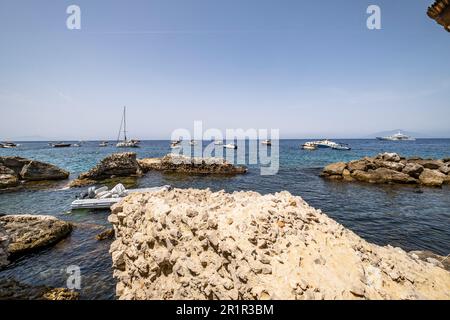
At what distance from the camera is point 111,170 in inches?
1243

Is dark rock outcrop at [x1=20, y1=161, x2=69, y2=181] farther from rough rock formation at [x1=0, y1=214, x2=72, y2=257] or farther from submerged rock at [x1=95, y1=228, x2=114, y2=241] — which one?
submerged rock at [x1=95, y1=228, x2=114, y2=241]

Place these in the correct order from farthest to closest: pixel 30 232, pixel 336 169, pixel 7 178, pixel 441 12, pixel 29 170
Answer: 1. pixel 336 169
2. pixel 29 170
3. pixel 7 178
4. pixel 30 232
5. pixel 441 12

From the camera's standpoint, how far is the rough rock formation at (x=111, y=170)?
2930cm

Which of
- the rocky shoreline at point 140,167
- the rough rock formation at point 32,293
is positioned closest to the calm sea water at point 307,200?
the rough rock formation at point 32,293

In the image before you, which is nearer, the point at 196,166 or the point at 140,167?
the point at 140,167

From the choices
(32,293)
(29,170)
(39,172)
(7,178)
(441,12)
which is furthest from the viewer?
(39,172)

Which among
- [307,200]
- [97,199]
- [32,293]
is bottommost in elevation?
[32,293]

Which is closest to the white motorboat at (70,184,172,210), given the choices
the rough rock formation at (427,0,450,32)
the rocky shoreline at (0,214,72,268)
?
the rocky shoreline at (0,214,72,268)

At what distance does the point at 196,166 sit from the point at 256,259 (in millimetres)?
32948

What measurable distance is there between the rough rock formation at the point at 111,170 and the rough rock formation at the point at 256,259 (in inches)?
1018

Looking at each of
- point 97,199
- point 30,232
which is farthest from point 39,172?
point 30,232

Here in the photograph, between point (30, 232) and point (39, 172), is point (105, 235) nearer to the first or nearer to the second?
point (30, 232)

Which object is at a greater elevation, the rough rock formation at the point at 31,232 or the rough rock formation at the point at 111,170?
the rough rock formation at the point at 111,170

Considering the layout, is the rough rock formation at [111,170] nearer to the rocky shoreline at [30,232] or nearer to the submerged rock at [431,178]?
the rocky shoreline at [30,232]
